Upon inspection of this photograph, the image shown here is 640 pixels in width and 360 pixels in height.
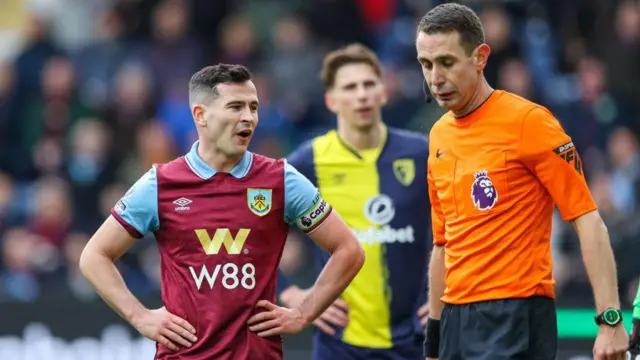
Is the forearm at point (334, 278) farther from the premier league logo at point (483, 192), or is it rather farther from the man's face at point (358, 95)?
the man's face at point (358, 95)

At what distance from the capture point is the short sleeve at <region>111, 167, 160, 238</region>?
258 inches

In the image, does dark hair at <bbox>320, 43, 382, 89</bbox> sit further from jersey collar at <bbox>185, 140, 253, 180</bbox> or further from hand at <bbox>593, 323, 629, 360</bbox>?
hand at <bbox>593, 323, 629, 360</bbox>

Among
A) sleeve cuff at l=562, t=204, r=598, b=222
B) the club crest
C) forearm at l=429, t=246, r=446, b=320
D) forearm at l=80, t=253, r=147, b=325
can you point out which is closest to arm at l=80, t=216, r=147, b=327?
forearm at l=80, t=253, r=147, b=325

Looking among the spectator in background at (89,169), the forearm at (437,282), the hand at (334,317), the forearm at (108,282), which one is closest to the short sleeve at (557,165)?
the forearm at (437,282)

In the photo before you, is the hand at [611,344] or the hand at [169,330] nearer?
the hand at [611,344]

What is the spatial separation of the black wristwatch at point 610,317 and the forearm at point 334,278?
4.34 feet

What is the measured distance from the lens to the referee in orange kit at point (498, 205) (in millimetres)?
6250

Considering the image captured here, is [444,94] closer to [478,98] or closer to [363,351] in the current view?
[478,98]

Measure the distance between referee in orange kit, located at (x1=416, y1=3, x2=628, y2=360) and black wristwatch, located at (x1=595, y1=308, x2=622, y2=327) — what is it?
0.14 meters

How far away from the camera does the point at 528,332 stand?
20.8 feet

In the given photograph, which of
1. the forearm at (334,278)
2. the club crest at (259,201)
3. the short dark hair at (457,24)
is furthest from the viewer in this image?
the forearm at (334,278)

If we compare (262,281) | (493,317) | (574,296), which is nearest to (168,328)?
(262,281)

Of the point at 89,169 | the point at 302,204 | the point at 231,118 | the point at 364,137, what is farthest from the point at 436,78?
the point at 89,169

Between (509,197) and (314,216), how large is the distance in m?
1.03
